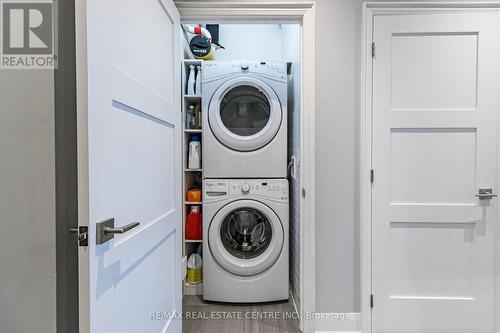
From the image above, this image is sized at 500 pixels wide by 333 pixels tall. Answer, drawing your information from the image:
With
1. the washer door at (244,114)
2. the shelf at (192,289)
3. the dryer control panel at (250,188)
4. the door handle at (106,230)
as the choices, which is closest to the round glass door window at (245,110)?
the washer door at (244,114)

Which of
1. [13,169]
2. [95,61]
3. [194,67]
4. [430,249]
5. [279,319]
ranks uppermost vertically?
[194,67]

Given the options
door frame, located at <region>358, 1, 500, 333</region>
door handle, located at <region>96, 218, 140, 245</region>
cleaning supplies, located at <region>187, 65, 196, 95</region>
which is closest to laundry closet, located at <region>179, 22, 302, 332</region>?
cleaning supplies, located at <region>187, 65, 196, 95</region>

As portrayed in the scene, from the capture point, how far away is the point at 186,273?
7.80 ft

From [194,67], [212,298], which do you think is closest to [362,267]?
[212,298]

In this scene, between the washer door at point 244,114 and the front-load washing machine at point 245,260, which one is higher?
the washer door at point 244,114

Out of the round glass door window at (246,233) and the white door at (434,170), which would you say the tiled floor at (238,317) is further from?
the white door at (434,170)

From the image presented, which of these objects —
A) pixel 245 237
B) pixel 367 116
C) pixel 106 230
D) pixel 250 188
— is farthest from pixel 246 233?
pixel 106 230

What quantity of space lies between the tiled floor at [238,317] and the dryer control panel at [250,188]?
0.88 meters

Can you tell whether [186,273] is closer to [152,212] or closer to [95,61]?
[152,212]

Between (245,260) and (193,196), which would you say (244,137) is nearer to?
(193,196)

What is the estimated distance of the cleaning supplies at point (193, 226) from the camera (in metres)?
2.29

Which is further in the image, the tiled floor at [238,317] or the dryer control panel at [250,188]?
the dryer control panel at [250,188]

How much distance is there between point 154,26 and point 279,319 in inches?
80.4

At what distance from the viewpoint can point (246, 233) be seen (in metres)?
2.29
